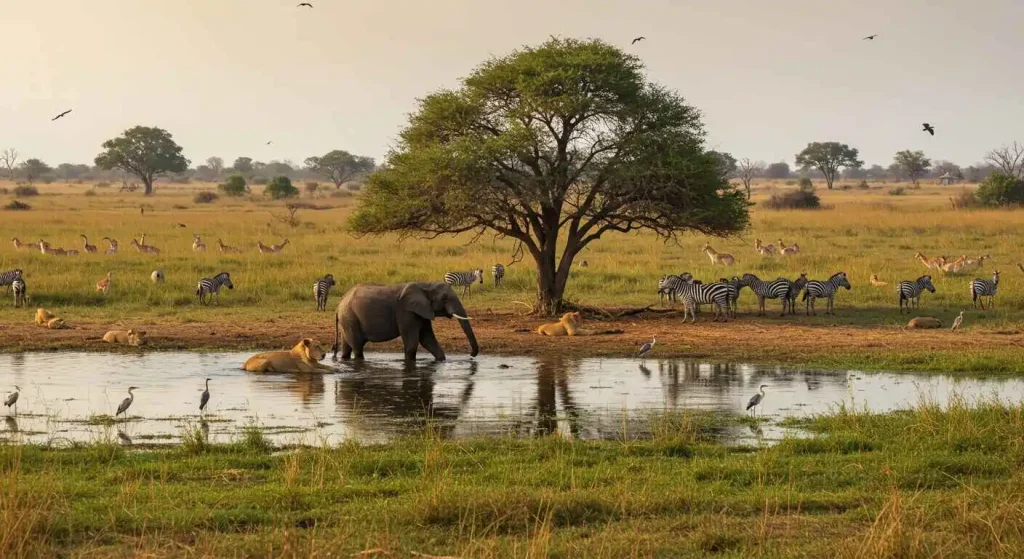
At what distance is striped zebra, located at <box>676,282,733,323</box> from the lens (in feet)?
68.5

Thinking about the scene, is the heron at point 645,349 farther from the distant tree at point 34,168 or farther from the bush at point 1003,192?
the distant tree at point 34,168

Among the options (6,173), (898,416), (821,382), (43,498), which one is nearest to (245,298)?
(821,382)

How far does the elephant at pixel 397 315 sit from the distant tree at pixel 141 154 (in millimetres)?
74819

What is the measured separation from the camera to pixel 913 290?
2178 cm

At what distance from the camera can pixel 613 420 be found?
1177 cm

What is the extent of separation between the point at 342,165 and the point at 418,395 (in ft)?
320

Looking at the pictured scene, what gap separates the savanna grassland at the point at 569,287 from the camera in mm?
17719

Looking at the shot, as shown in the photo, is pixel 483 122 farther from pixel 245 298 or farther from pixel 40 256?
pixel 40 256

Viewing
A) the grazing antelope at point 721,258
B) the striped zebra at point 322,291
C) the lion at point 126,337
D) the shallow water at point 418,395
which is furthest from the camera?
the grazing antelope at point 721,258

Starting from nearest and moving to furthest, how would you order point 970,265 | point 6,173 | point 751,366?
point 751,366 → point 970,265 → point 6,173

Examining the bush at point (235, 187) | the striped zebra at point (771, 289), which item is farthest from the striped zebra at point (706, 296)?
the bush at point (235, 187)

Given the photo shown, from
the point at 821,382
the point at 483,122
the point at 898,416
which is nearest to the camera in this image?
the point at 898,416

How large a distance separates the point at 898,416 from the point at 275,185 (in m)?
61.8

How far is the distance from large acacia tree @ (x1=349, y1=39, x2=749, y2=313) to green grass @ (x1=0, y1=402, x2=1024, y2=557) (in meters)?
11.2
